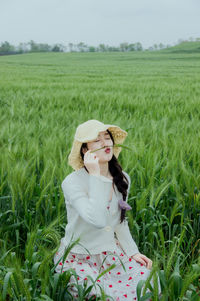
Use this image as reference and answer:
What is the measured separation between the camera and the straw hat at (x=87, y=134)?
1.16 m

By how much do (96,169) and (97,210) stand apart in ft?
0.44

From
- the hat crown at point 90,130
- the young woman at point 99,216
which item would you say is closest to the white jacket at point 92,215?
the young woman at point 99,216

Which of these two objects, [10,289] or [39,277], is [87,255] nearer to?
[39,277]

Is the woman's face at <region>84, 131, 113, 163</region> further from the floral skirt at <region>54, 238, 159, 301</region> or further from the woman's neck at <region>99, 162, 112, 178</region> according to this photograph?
the floral skirt at <region>54, 238, 159, 301</region>

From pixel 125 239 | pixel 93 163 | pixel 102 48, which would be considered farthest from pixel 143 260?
pixel 102 48

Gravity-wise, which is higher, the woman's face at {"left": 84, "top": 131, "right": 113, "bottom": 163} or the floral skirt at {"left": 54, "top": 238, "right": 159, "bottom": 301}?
the woman's face at {"left": 84, "top": 131, "right": 113, "bottom": 163}

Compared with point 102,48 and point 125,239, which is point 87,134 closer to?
point 125,239

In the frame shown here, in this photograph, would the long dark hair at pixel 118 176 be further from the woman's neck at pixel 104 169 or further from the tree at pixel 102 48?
the tree at pixel 102 48

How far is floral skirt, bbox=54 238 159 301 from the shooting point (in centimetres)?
113

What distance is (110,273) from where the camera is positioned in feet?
4.02

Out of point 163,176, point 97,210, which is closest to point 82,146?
A: point 97,210

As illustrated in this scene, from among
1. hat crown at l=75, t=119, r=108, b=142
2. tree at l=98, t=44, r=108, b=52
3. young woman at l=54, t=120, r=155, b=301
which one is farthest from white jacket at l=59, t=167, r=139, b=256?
tree at l=98, t=44, r=108, b=52

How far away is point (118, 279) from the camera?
1.22 meters

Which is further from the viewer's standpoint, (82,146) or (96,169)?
(82,146)
